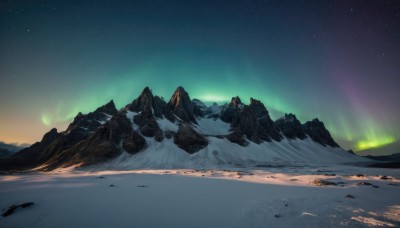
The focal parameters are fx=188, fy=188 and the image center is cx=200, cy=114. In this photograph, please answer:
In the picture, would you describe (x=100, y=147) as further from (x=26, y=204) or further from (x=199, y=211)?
(x=199, y=211)

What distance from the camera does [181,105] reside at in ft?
573

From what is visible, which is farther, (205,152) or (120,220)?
(205,152)

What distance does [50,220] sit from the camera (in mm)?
10930

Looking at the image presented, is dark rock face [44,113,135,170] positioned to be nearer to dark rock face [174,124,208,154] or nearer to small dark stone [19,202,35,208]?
dark rock face [174,124,208,154]

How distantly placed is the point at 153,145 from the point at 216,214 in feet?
342

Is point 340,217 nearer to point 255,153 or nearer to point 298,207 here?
point 298,207

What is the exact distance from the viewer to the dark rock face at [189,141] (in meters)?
114

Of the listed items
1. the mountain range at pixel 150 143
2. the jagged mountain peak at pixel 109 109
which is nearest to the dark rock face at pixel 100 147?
the mountain range at pixel 150 143

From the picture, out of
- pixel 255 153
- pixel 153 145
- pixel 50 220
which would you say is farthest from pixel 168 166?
pixel 50 220

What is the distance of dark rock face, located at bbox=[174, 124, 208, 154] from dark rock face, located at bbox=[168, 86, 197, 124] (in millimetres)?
41609

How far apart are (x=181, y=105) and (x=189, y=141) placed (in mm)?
62911

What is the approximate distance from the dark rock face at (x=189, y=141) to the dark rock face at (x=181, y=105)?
41609mm

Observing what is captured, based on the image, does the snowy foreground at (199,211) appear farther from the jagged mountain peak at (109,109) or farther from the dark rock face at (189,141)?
the jagged mountain peak at (109,109)

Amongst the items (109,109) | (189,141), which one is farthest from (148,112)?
(109,109)
